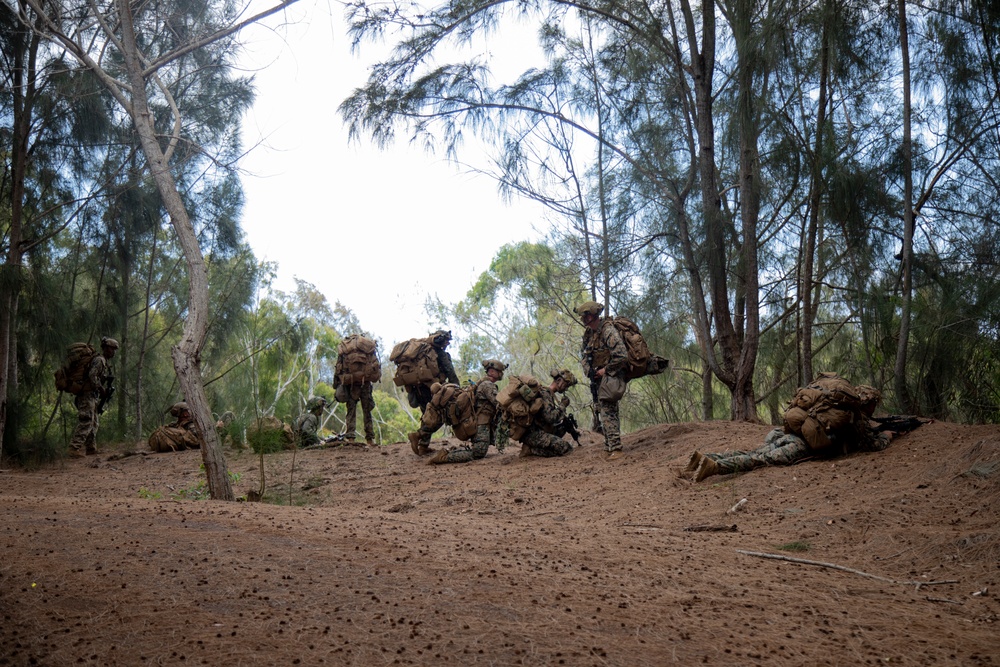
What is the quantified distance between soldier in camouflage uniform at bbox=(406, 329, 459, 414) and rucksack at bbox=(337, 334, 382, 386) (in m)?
0.82

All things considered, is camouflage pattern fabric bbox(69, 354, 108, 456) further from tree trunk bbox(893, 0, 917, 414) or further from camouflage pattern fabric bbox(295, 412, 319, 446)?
tree trunk bbox(893, 0, 917, 414)

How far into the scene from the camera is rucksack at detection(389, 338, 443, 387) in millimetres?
12039

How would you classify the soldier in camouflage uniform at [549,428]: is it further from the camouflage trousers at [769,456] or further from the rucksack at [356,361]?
the rucksack at [356,361]

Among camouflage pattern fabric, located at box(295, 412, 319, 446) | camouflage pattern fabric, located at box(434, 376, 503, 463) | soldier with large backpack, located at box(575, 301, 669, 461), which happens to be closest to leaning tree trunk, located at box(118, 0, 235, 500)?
camouflage pattern fabric, located at box(434, 376, 503, 463)

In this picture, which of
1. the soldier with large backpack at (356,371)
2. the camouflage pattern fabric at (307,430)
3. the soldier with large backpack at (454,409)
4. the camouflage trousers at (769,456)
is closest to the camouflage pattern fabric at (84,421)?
the camouflage pattern fabric at (307,430)

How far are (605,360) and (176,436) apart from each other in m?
7.86

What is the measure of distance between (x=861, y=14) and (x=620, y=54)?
3977 millimetres

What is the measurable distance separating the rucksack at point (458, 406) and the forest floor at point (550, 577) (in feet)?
11.2

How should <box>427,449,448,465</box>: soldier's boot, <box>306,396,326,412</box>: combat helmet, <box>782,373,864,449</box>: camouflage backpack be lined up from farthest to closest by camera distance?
<box>306,396,326,412</box>: combat helmet
<box>427,449,448,465</box>: soldier's boot
<box>782,373,864,449</box>: camouflage backpack

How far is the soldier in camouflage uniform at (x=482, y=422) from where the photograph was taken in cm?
1069

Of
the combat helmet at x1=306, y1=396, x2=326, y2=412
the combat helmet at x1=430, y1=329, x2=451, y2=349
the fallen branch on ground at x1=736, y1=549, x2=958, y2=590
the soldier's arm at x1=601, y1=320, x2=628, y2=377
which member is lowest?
the fallen branch on ground at x1=736, y1=549, x2=958, y2=590

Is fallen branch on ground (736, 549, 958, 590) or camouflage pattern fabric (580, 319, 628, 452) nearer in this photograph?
fallen branch on ground (736, 549, 958, 590)

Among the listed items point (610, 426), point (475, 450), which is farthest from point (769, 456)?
point (475, 450)

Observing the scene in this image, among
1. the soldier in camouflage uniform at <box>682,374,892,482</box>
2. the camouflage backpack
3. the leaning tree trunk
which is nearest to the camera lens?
the leaning tree trunk
